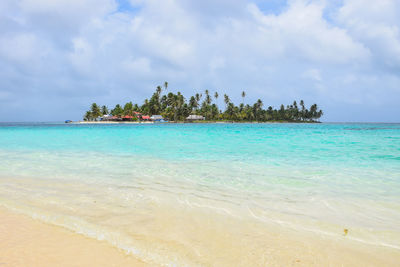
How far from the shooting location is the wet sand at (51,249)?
2.16m

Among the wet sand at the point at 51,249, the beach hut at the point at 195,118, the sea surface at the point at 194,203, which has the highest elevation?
the beach hut at the point at 195,118

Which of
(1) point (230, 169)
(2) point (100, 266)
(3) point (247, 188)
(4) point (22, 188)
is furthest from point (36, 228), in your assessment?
(1) point (230, 169)

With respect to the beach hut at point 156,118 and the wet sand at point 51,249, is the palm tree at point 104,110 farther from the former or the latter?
the wet sand at point 51,249

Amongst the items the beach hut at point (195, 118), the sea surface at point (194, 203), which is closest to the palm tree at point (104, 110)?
the beach hut at point (195, 118)

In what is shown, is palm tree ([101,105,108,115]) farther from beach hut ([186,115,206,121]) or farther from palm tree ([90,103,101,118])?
beach hut ([186,115,206,121])

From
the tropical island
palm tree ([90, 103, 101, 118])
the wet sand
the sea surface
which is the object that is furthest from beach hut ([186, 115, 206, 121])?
the wet sand

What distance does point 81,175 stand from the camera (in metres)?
6.29

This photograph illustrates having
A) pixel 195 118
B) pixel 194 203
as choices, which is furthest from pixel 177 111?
pixel 194 203

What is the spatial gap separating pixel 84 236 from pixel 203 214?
152 centimetres

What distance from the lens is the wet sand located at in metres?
2.16

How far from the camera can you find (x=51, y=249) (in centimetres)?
238

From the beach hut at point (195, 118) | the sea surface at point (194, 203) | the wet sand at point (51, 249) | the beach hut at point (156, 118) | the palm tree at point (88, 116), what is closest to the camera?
the wet sand at point (51, 249)

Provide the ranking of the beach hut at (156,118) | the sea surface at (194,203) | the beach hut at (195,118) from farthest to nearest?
the beach hut at (195,118) → the beach hut at (156,118) → the sea surface at (194,203)

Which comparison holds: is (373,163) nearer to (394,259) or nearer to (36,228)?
(394,259)
